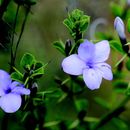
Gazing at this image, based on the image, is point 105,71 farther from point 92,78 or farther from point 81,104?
point 81,104

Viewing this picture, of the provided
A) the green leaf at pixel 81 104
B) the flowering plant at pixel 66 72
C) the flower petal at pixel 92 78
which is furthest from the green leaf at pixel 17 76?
the green leaf at pixel 81 104

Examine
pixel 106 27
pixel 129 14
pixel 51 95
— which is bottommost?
pixel 106 27

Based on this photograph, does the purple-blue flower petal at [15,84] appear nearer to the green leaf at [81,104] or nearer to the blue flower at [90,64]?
the blue flower at [90,64]

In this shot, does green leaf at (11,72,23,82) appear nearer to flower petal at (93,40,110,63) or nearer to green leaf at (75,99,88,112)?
flower petal at (93,40,110,63)

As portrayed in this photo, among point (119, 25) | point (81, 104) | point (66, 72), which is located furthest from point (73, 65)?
point (81, 104)

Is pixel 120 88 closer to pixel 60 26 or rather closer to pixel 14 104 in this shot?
pixel 14 104

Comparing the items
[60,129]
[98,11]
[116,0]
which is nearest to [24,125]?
[60,129]

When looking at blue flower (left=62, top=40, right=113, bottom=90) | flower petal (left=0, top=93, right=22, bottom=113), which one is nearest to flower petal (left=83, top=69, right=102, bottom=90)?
blue flower (left=62, top=40, right=113, bottom=90)
